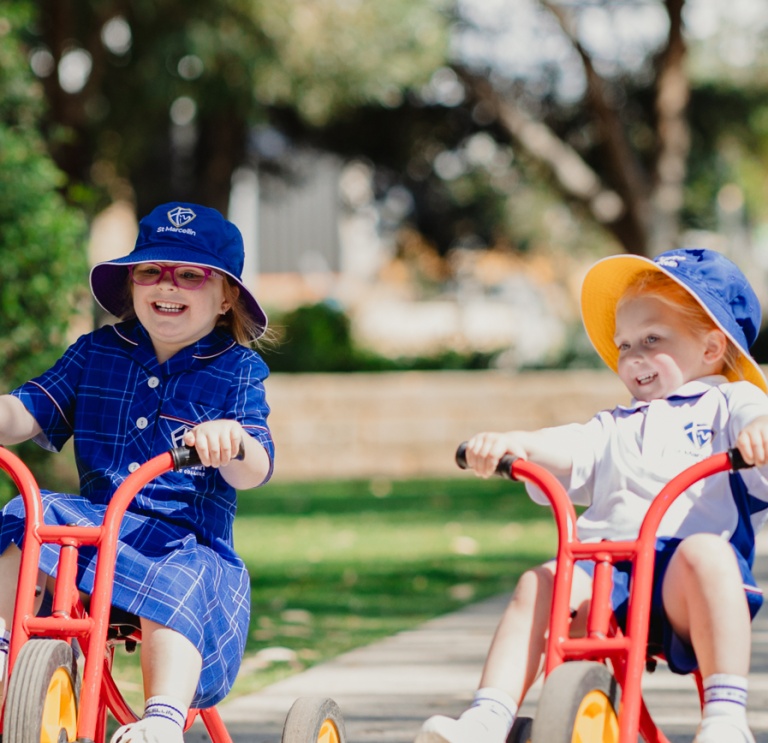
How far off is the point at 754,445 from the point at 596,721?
612 mm

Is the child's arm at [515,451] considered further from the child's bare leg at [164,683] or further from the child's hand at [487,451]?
the child's bare leg at [164,683]

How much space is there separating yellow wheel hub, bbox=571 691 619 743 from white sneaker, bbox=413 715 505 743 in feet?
0.64

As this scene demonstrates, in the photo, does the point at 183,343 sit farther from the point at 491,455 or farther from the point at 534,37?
the point at 534,37

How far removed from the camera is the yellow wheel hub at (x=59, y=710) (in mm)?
2484

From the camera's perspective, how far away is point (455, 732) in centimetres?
252

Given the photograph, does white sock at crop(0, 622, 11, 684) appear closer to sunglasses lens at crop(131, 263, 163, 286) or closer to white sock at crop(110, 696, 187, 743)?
white sock at crop(110, 696, 187, 743)

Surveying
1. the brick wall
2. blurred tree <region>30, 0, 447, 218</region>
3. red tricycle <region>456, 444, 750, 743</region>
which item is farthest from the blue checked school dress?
the brick wall

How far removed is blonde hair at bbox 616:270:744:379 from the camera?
10.2ft

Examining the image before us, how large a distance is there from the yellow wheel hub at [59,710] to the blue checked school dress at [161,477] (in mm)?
222

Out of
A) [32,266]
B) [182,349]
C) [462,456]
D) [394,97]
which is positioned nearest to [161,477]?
[182,349]

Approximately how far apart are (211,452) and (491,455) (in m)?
0.58

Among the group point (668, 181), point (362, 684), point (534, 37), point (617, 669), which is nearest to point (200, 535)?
point (617, 669)

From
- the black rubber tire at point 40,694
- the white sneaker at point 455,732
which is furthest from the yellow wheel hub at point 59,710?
the white sneaker at point 455,732

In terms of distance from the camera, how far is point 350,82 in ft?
40.9
